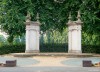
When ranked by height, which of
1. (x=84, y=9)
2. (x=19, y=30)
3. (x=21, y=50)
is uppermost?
(x=84, y=9)

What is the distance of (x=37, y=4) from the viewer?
121 ft

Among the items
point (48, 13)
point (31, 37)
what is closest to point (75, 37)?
point (31, 37)

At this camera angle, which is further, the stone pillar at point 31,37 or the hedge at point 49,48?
the hedge at point 49,48

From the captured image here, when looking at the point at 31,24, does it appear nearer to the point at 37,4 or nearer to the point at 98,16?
the point at 37,4

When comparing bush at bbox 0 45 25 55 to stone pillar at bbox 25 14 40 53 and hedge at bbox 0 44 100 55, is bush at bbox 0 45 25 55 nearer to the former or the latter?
hedge at bbox 0 44 100 55

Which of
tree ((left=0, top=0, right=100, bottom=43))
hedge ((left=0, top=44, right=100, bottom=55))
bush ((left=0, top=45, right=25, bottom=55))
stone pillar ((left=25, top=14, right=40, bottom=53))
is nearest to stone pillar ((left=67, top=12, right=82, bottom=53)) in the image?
Answer: stone pillar ((left=25, top=14, right=40, bottom=53))

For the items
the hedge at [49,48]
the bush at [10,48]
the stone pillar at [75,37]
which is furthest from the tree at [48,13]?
the stone pillar at [75,37]

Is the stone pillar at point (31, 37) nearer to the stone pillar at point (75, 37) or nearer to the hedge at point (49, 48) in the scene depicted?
the stone pillar at point (75, 37)

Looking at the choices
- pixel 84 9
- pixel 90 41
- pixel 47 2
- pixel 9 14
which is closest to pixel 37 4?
pixel 47 2

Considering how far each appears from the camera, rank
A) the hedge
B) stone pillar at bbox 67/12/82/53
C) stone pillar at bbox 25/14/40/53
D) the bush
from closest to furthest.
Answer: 1. stone pillar at bbox 67/12/82/53
2. stone pillar at bbox 25/14/40/53
3. the bush
4. the hedge

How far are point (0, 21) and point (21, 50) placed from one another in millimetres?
4895

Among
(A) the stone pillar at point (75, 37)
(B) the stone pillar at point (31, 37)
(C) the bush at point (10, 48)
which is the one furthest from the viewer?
(C) the bush at point (10, 48)

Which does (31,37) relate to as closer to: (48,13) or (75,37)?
(75,37)

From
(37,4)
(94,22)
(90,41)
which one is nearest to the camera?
(94,22)
